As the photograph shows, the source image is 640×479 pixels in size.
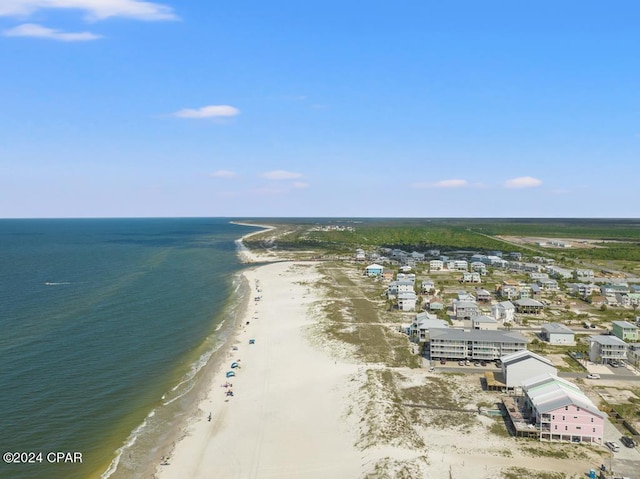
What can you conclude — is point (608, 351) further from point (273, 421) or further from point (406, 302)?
point (273, 421)

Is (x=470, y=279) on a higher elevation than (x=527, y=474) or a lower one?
higher

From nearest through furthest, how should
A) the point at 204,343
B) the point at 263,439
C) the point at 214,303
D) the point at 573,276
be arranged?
1. the point at 263,439
2. the point at 204,343
3. the point at 214,303
4. the point at 573,276

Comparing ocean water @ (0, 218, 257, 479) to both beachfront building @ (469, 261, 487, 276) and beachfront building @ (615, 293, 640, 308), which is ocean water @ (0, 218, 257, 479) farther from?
beachfront building @ (615, 293, 640, 308)

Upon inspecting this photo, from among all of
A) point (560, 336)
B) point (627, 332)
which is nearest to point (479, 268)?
point (627, 332)

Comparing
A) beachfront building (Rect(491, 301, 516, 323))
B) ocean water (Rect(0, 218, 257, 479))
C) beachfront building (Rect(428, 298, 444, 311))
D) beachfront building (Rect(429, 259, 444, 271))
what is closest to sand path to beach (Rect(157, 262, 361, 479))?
ocean water (Rect(0, 218, 257, 479))

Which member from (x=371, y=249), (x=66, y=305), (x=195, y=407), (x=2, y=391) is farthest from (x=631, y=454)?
(x=371, y=249)

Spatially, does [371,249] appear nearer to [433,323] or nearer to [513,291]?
[513,291]

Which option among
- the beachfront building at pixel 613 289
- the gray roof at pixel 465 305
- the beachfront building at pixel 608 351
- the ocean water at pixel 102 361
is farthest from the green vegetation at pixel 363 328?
the beachfront building at pixel 613 289

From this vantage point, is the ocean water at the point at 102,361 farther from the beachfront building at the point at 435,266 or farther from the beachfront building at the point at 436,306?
the beachfront building at the point at 435,266
